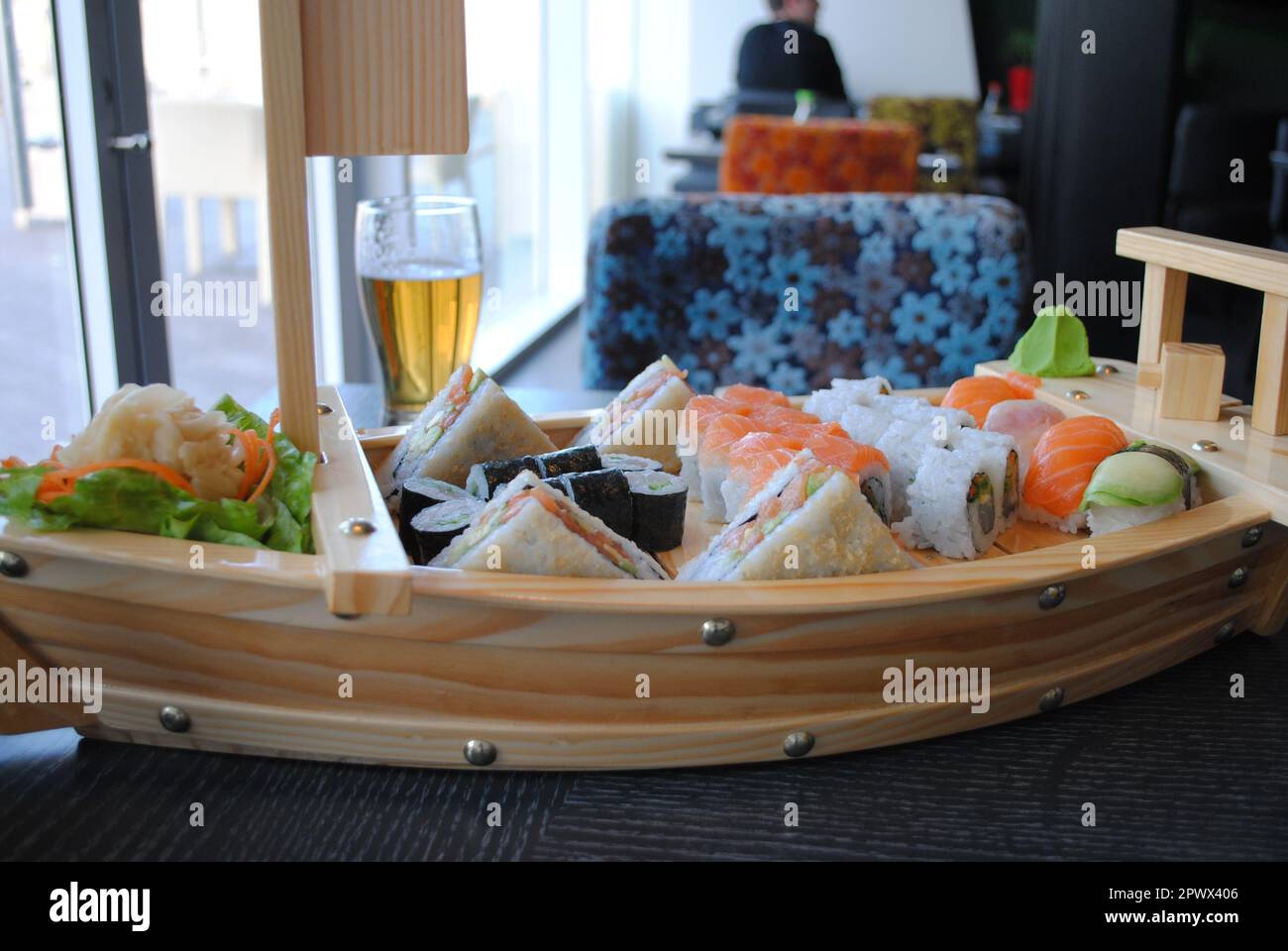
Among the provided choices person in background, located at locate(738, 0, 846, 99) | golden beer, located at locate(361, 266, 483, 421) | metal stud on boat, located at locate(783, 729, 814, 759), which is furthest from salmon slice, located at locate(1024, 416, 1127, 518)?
person in background, located at locate(738, 0, 846, 99)

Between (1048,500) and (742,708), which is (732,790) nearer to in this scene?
(742,708)

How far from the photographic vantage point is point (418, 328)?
66.3 inches

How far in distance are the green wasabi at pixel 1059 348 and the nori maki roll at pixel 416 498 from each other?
0.79m

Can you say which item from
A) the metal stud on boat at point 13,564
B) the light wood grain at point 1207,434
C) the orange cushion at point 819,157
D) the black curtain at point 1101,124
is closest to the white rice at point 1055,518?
the light wood grain at point 1207,434

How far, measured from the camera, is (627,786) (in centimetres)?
94

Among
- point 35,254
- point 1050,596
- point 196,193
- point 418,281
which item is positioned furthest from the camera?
point 196,193

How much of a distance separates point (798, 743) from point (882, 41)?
7.77m

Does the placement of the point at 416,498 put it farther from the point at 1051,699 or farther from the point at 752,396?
the point at 1051,699

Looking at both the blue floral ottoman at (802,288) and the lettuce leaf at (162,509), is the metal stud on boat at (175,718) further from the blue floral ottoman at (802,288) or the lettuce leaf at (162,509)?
the blue floral ottoman at (802,288)

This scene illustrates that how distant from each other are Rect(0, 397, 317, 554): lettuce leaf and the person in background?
5.50m

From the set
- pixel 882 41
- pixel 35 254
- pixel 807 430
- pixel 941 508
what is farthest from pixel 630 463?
pixel 882 41

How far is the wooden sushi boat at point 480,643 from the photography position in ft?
2.95

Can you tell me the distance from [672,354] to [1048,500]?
1.20 m
